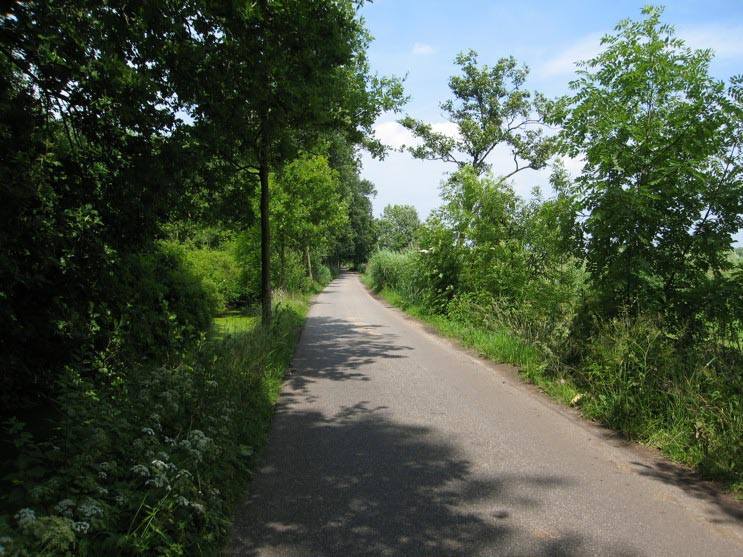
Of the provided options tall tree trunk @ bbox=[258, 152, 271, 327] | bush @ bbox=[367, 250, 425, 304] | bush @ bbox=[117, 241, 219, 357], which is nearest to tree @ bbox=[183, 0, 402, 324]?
bush @ bbox=[117, 241, 219, 357]

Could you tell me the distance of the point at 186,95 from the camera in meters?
5.55

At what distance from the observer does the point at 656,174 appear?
21.9 feet

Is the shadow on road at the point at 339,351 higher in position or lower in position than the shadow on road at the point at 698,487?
lower

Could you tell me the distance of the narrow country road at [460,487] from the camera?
338cm

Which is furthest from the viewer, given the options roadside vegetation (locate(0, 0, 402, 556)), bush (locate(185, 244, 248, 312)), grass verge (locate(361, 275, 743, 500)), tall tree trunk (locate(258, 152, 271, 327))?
bush (locate(185, 244, 248, 312))

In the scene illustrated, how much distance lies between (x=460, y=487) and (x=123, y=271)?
4158 mm

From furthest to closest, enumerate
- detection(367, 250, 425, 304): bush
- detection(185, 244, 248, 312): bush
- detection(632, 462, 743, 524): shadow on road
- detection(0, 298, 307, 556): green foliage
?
detection(185, 244, 248, 312): bush, detection(367, 250, 425, 304): bush, detection(632, 462, 743, 524): shadow on road, detection(0, 298, 307, 556): green foliage

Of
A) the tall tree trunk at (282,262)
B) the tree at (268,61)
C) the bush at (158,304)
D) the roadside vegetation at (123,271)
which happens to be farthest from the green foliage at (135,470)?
the tall tree trunk at (282,262)

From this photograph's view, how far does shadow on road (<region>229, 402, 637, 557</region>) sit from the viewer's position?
3312 millimetres

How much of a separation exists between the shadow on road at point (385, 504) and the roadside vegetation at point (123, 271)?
1.11 feet

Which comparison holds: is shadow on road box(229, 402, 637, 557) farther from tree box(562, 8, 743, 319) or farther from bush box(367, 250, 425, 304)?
bush box(367, 250, 425, 304)

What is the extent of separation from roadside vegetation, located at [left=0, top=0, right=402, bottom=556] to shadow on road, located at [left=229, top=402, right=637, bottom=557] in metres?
0.34

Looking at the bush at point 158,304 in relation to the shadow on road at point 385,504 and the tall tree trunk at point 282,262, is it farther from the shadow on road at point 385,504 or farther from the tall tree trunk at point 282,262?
the tall tree trunk at point 282,262

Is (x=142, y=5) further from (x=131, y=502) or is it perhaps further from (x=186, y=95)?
(x=131, y=502)
